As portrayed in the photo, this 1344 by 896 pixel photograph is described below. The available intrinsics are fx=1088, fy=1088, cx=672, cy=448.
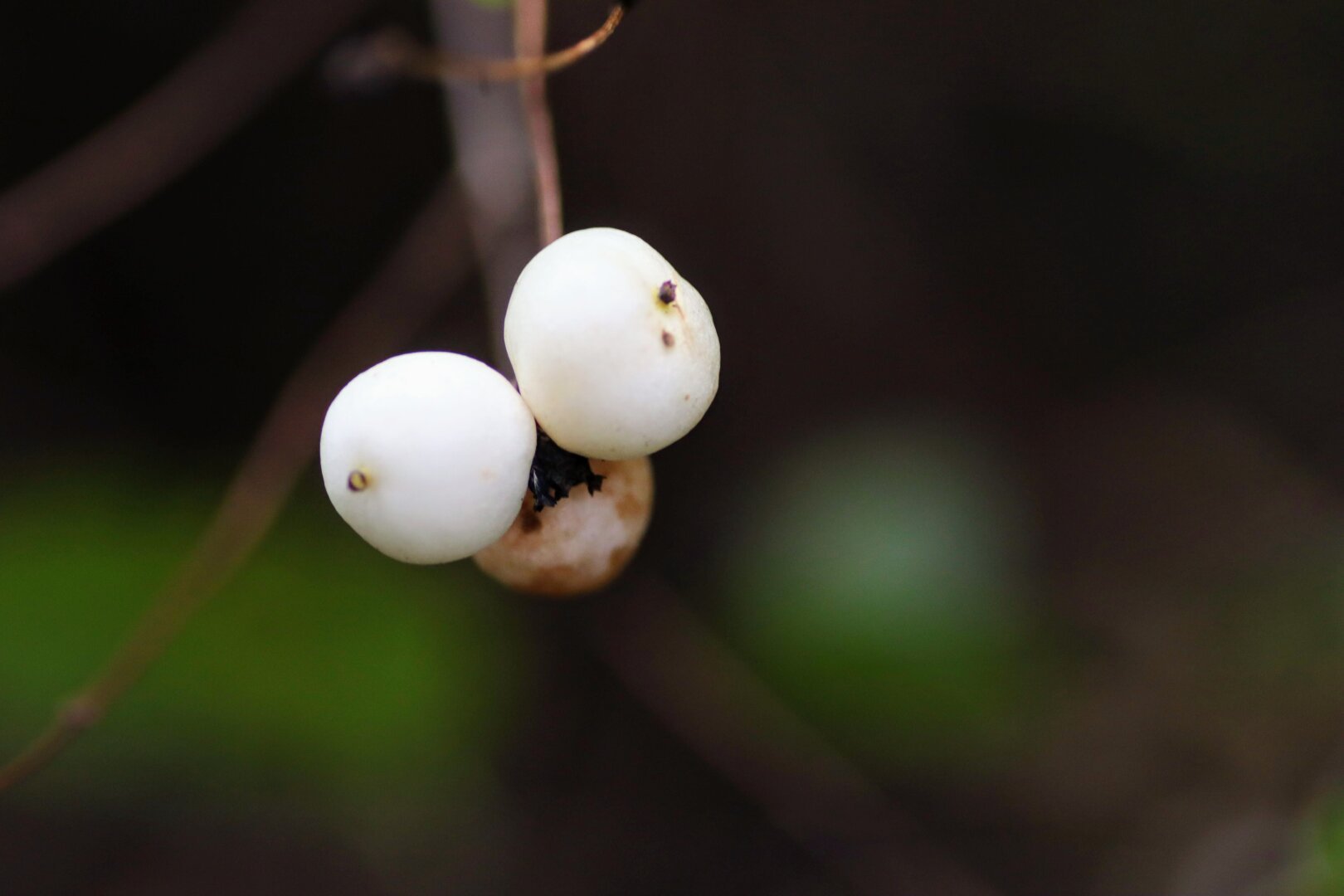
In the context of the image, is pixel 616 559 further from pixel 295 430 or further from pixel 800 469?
pixel 800 469

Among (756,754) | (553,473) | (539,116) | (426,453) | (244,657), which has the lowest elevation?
(426,453)

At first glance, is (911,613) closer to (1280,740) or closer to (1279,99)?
(1280,740)

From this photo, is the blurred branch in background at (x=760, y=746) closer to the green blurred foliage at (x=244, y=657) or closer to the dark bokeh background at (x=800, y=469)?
the dark bokeh background at (x=800, y=469)

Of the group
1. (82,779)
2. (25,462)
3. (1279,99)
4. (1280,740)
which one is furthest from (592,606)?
(1279,99)

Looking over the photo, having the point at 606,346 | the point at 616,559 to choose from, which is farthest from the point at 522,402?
the point at 616,559

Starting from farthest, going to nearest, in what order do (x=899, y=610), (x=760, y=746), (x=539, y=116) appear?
(x=760, y=746) → (x=899, y=610) → (x=539, y=116)

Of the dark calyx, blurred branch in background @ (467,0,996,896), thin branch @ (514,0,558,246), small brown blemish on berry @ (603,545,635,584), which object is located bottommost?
the dark calyx

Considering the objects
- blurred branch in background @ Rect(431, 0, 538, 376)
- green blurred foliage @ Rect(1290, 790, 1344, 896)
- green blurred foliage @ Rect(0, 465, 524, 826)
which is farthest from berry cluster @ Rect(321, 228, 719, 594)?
green blurred foliage @ Rect(0, 465, 524, 826)

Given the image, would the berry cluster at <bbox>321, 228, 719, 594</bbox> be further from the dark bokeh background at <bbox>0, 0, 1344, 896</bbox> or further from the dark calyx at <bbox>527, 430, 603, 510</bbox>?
the dark bokeh background at <bbox>0, 0, 1344, 896</bbox>
